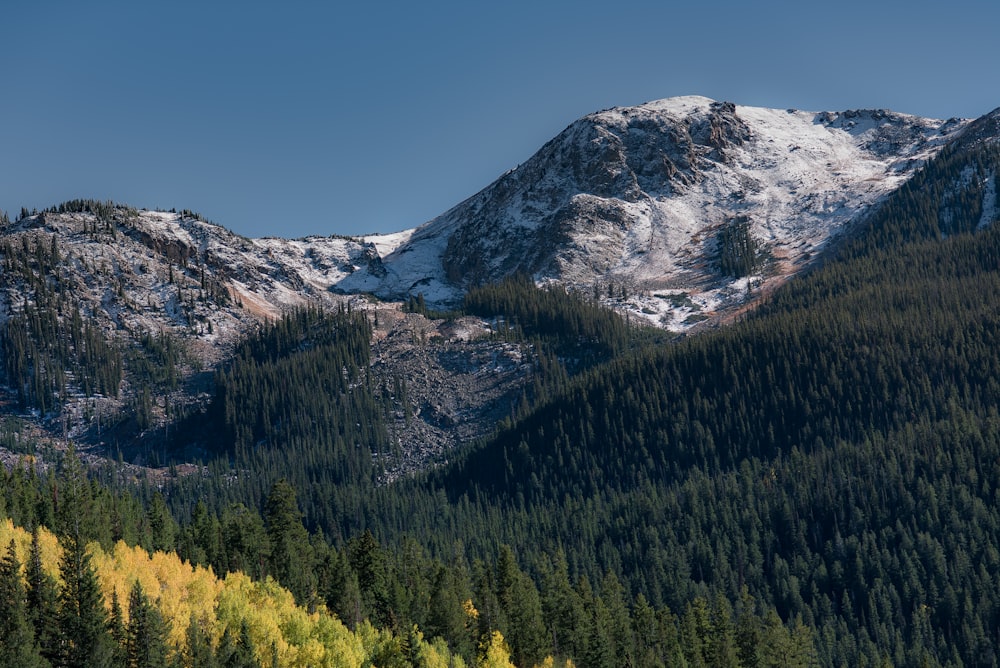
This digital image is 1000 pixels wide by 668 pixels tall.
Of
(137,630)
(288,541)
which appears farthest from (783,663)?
(137,630)

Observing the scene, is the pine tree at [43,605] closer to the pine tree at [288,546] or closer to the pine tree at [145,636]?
the pine tree at [145,636]

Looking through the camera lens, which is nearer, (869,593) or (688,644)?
(688,644)

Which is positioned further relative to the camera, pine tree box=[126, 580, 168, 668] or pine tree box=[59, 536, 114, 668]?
pine tree box=[126, 580, 168, 668]

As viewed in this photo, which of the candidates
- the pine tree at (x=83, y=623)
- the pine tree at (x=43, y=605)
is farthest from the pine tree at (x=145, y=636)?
the pine tree at (x=43, y=605)

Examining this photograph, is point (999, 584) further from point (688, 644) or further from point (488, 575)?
point (488, 575)

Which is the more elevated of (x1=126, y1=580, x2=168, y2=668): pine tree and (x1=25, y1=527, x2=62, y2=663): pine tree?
(x1=25, y1=527, x2=62, y2=663): pine tree

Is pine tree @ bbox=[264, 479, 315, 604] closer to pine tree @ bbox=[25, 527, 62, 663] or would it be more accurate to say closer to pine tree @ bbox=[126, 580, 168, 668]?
pine tree @ bbox=[25, 527, 62, 663]

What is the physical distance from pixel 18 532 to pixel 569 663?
194ft

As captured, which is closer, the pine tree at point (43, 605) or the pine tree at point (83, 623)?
the pine tree at point (83, 623)

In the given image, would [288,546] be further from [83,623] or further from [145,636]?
[145,636]

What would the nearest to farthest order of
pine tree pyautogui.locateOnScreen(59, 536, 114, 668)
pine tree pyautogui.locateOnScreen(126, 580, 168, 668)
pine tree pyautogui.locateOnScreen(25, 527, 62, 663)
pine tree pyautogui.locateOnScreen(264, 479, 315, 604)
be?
1. pine tree pyautogui.locateOnScreen(59, 536, 114, 668)
2. pine tree pyautogui.locateOnScreen(126, 580, 168, 668)
3. pine tree pyautogui.locateOnScreen(25, 527, 62, 663)
4. pine tree pyautogui.locateOnScreen(264, 479, 315, 604)

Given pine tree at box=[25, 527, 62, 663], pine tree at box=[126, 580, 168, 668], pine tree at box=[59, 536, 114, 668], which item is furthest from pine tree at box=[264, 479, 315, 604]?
pine tree at box=[126, 580, 168, 668]

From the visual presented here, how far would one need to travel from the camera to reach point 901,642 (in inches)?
6959

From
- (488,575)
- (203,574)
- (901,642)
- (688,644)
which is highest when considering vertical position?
(203,574)
